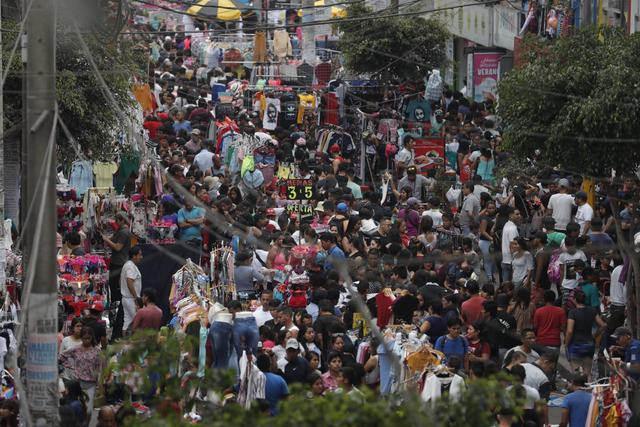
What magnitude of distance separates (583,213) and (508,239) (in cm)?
155

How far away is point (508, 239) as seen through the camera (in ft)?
66.6

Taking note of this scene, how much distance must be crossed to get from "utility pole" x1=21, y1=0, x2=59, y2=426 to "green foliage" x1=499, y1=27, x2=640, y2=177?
823 centimetres

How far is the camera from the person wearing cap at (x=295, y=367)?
48.2 ft

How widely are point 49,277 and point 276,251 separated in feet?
28.6

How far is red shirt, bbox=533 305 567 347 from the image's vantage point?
657 inches

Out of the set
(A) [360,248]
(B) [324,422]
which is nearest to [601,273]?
(A) [360,248]

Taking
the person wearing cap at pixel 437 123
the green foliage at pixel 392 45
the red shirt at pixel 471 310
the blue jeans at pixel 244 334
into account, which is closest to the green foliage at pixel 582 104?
the red shirt at pixel 471 310

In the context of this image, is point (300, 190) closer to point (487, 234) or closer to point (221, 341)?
point (487, 234)

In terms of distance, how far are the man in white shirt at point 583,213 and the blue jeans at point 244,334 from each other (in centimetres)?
673

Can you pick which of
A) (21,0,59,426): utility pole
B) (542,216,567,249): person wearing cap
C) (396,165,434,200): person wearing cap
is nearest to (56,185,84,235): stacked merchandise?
(396,165,434,200): person wearing cap

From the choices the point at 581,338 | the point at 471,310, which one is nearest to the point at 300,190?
the point at 471,310

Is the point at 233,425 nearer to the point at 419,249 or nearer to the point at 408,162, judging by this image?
the point at 419,249

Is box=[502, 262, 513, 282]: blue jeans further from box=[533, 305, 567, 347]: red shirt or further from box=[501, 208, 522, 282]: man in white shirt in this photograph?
box=[533, 305, 567, 347]: red shirt

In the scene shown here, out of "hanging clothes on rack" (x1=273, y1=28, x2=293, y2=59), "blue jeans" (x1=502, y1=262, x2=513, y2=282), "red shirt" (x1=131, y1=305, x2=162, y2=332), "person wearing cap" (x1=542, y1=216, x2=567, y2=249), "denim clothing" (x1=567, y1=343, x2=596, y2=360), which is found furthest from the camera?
"hanging clothes on rack" (x1=273, y1=28, x2=293, y2=59)
